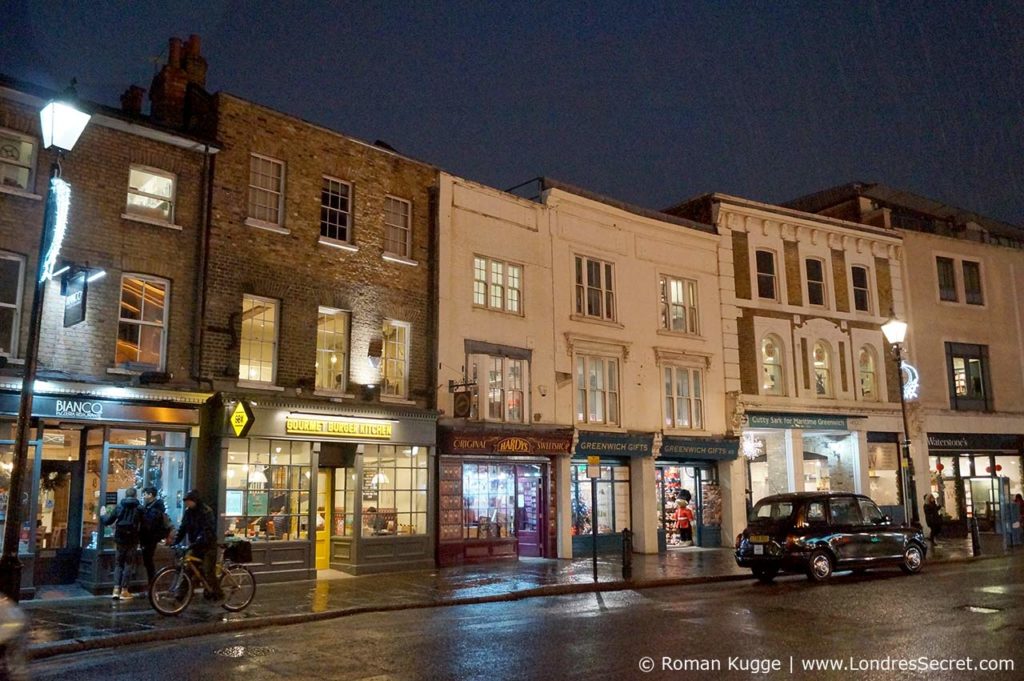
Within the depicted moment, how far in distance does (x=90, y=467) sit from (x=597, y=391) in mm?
13245

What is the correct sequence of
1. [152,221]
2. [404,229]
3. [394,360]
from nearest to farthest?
[152,221] → [394,360] → [404,229]

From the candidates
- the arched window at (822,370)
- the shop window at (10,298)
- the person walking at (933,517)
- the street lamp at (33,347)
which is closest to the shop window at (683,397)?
the arched window at (822,370)

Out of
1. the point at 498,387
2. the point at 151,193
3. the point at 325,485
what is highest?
the point at 151,193

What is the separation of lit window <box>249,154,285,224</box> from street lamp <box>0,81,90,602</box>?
6.32 metres

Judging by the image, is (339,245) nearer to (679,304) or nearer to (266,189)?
(266,189)

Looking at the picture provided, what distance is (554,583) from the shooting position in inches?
677

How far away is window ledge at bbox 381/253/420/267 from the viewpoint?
68.0 feet

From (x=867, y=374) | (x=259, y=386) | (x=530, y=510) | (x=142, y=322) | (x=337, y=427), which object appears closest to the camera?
(x=142, y=322)

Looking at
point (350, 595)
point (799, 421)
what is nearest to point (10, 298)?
point (350, 595)

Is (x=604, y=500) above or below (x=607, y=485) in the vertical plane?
below

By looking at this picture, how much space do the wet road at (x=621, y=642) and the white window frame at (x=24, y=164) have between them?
9036 millimetres

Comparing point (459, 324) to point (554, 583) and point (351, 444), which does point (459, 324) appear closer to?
point (351, 444)

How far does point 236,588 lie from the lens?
1355 centimetres

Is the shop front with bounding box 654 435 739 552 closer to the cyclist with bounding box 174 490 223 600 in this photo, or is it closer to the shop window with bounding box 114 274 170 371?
the shop window with bounding box 114 274 170 371
